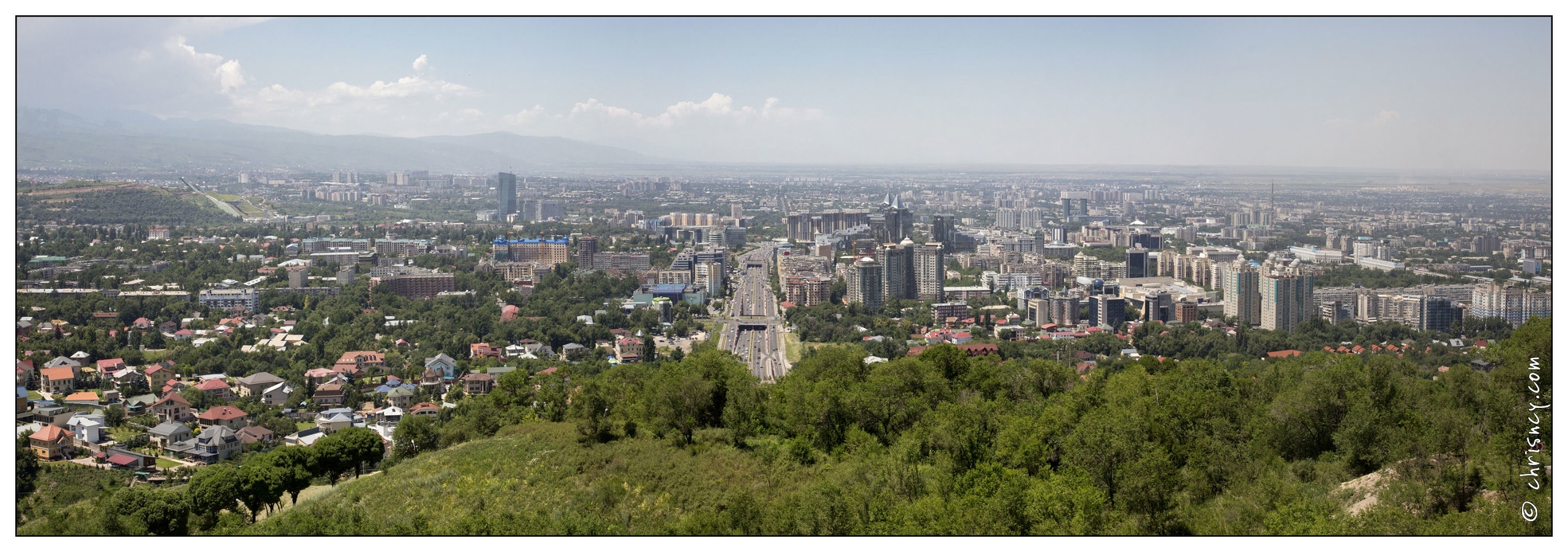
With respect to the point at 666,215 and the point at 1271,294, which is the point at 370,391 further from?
the point at 666,215

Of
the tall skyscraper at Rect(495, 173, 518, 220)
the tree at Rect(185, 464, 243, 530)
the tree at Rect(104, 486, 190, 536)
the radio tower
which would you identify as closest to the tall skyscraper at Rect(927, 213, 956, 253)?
the radio tower

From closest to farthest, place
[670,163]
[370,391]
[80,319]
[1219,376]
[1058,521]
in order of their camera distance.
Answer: [1058,521], [1219,376], [370,391], [80,319], [670,163]

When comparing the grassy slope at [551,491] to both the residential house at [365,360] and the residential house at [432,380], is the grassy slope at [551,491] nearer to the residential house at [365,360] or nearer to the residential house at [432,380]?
the residential house at [432,380]

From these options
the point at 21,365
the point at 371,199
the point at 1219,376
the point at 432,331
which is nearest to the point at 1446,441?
the point at 1219,376

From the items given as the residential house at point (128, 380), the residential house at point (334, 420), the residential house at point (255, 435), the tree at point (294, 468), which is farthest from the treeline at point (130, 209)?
the tree at point (294, 468)

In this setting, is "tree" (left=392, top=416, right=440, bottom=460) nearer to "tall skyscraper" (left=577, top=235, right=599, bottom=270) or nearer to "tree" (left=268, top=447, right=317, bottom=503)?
"tree" (left=268, top=447, right=317, bottom=503)

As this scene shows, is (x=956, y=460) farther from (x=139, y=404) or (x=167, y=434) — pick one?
(x=139, y=404)
